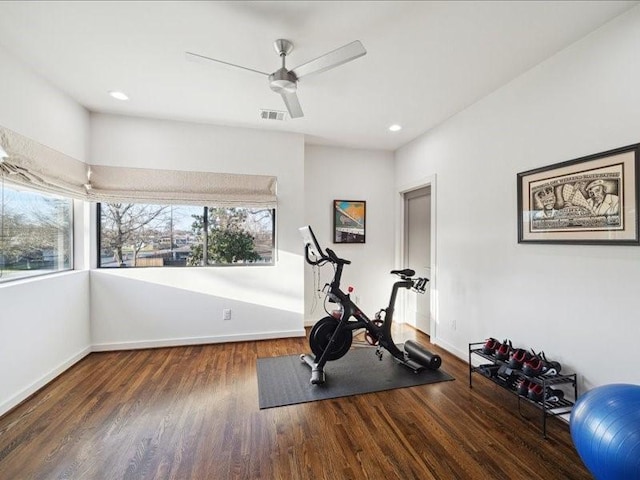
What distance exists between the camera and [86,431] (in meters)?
2.01

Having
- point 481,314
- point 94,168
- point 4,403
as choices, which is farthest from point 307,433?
point 94,168

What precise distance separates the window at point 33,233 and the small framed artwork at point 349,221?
132 inches

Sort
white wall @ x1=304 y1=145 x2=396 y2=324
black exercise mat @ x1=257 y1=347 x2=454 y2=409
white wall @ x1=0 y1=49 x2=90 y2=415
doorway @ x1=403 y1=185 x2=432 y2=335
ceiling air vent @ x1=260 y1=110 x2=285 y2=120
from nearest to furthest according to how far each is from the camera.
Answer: white wall @ x1=0 y1=49 x2=90 y2=415
black exercise mat @ x1=257 y1=347 x2=454 y2=409
ceiling air vent @ x1=260 y1=110 x2=285 y2=120
doorway @ x1=403 y1=185 x2=432 y2=335
white wall @ x1=304 y1=145 x2=396 y2=324

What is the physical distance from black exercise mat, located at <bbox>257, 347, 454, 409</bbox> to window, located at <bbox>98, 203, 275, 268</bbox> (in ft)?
4.84

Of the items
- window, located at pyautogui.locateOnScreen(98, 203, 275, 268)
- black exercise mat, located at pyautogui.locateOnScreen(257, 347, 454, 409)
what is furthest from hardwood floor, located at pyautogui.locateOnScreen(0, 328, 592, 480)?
window, located at pyautogui.locateOnScreen(98, 203, 275, 268)

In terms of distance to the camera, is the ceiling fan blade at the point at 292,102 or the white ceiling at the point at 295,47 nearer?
the white ceiling at the point at 295,47

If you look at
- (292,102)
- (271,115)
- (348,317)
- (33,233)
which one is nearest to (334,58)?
(292,102)

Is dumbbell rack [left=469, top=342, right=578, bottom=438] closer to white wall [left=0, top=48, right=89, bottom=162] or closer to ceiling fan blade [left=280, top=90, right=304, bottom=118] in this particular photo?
ceiling fan blade [left=280, top=90, right=304, bottom=118]

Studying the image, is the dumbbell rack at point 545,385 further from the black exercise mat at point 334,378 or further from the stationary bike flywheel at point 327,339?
the stationary bike flywheel at point 327,339

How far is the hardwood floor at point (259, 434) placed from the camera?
169cm

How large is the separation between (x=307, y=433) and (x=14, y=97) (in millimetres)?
3522

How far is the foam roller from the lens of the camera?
9.43 feet

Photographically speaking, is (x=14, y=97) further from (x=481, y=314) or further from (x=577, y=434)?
(x=481, y=314)

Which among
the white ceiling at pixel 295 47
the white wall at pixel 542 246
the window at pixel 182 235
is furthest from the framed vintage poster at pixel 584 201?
→ the window at pixel 182 235
